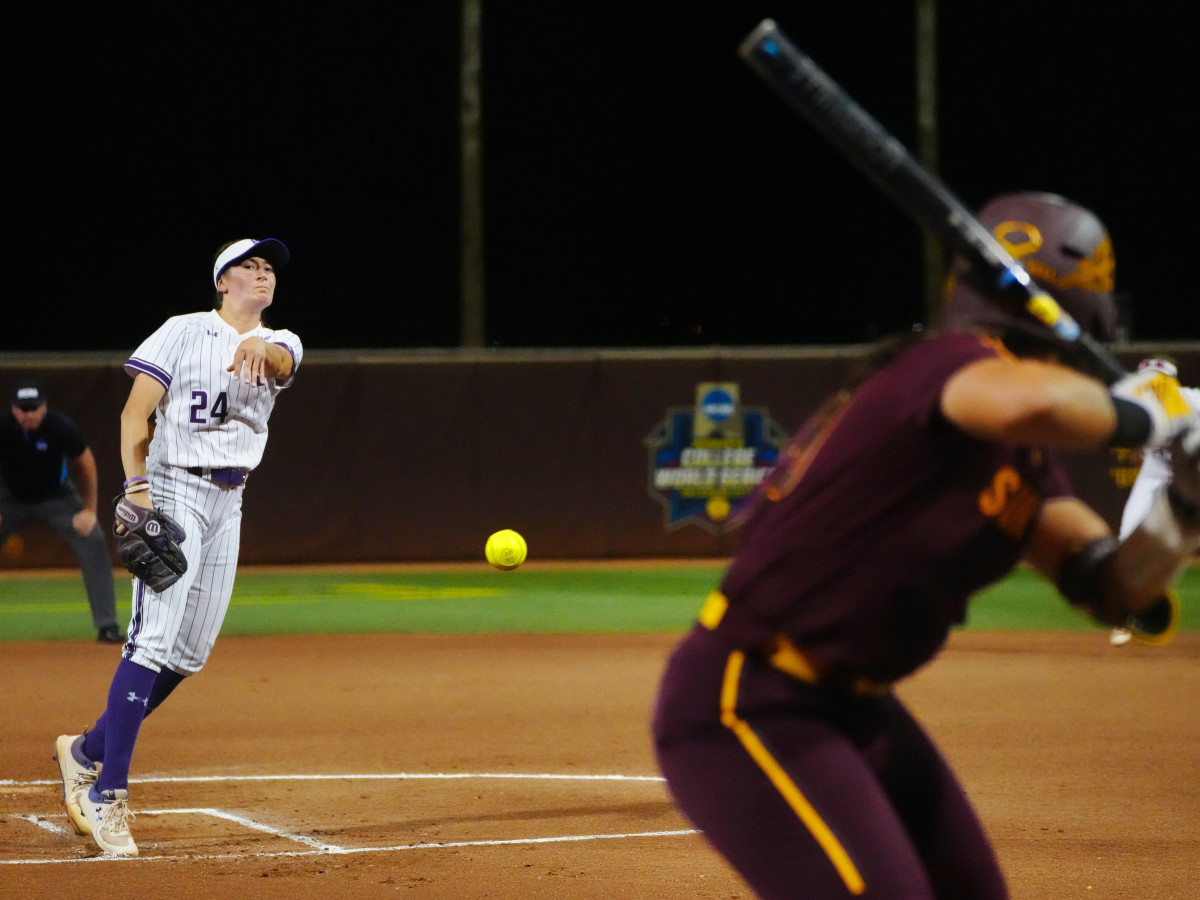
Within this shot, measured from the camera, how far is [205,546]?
20.4 feet

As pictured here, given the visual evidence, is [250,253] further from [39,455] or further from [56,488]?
[56,488]

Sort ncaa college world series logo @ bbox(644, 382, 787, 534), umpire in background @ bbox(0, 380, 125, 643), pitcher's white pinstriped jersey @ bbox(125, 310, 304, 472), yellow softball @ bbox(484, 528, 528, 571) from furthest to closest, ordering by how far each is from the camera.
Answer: ncaa college world series logo @ bbox(644, 382, 787, 534)
yellow softball @ bbox(484, 528, 528, 571)
umpire in background @ bbox(0, 380, 125, 643)
pitcher's white pinstriped jersey @ bbox(125, 310, 304, 472)

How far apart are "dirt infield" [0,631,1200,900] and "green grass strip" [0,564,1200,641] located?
44.9 inches

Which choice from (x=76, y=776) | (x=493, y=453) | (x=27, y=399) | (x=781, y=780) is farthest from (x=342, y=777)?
(x=493, y=453)

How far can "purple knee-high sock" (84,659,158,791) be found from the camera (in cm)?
598

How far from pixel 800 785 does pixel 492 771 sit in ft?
16.8

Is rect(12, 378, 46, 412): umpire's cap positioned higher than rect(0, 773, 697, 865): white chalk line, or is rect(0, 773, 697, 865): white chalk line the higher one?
rect(12, 378, 46, 412): umpire's cap

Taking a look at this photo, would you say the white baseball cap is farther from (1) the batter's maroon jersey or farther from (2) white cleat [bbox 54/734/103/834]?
(1) the batter's maroon jersey

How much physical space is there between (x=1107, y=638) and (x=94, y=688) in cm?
765

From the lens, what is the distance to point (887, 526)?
2729mm

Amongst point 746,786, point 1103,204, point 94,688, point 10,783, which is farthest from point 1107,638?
point 1103,204

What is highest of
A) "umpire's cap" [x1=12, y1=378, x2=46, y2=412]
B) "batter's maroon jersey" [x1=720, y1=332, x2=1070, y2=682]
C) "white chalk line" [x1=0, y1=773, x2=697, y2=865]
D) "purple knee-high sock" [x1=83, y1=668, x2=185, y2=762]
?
"batter's maroon jersey" [x1=720, y1=332, x2=1070, y2=682]

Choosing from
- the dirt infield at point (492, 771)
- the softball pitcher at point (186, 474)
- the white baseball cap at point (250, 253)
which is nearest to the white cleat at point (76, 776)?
the softball pitcher at point (186, 474)

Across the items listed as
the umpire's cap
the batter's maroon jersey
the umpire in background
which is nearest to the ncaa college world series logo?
the umpire in background
